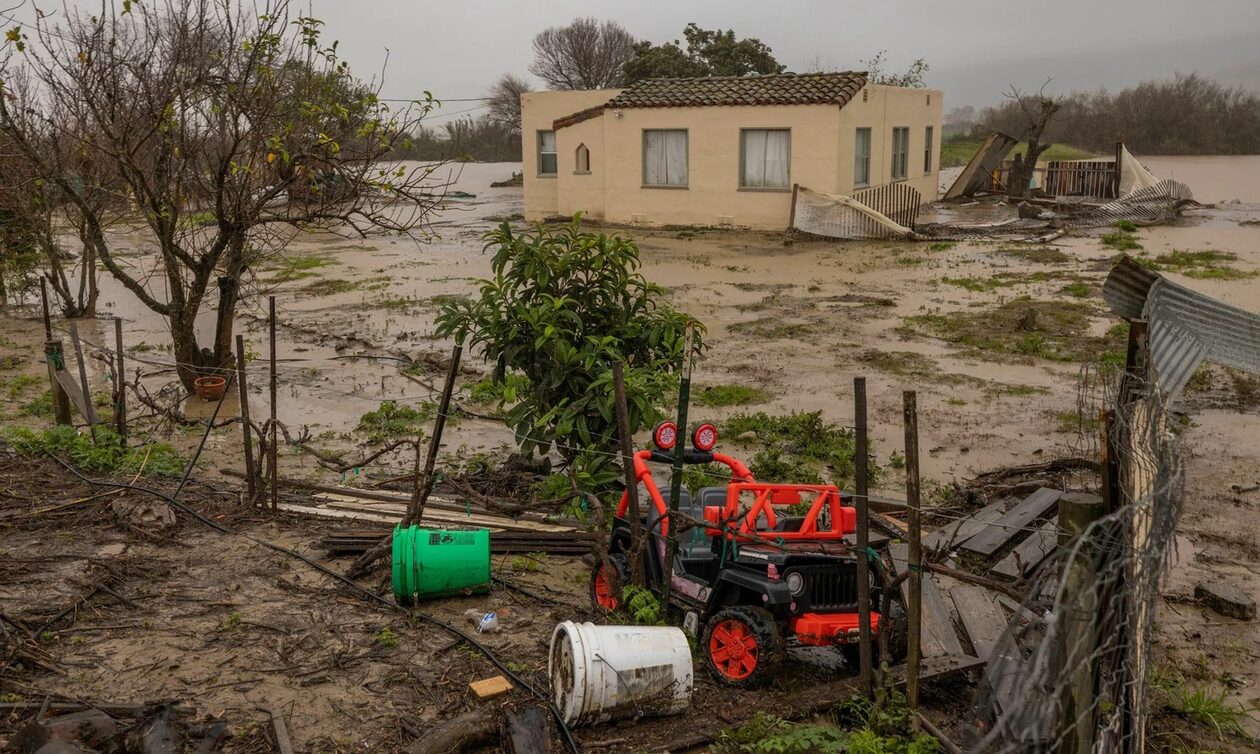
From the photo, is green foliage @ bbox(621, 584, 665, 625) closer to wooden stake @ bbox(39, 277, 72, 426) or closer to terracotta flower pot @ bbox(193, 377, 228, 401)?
wooden stake @ bbox(39, 277, 72, 426)

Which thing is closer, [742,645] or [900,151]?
[742,645]

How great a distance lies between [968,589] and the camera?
6688mm

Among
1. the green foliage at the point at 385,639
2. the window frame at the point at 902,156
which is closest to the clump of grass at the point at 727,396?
the green foliage at the point at 385,639

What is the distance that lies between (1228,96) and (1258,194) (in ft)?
119

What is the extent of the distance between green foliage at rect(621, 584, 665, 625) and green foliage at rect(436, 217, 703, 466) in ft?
5.86

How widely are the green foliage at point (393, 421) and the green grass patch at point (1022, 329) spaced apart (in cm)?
742

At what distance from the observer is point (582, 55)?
60469 mm

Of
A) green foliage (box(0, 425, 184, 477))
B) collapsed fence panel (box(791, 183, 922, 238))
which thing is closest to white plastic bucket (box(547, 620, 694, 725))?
green foliage (box(0, 425, 184, 477))

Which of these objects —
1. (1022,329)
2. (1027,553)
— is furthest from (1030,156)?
(1027,553)

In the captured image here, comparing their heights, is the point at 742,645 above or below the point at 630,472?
below

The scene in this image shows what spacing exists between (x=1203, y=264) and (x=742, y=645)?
18367mm

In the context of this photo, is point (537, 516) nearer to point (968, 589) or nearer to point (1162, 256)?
point (968, 589)

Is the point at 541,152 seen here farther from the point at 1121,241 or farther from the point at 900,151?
the point at 1121,241

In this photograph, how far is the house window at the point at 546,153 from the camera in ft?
95.4
